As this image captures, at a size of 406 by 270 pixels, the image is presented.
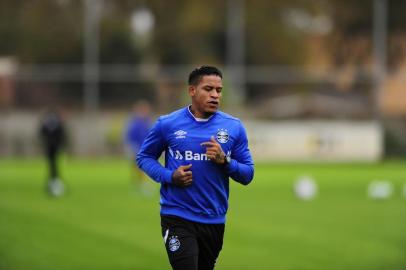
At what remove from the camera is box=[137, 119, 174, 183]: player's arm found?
7.70m

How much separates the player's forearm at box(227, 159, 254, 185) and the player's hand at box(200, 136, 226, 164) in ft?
0.59

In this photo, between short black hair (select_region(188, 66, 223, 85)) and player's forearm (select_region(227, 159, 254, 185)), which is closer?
player's forearm (select_region(227, 159, 254, 185))

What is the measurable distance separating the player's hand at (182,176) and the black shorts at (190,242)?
32 centimetres

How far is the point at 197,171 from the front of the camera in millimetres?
7613

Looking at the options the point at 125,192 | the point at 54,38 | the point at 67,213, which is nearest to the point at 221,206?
the point at 67,213

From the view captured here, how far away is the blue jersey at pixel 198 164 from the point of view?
25.0ft

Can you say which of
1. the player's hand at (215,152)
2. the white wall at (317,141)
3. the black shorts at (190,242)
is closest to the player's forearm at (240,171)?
the player's hand at (215,152)

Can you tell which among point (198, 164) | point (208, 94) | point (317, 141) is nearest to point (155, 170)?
point (198, 164)

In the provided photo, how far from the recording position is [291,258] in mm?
13719

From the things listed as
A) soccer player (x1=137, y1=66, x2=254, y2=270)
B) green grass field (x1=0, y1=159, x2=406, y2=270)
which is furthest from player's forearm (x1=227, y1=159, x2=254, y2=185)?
green grass field (x1=0, y1=159, x2=406, y2=270)

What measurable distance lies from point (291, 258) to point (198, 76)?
6.55 meters

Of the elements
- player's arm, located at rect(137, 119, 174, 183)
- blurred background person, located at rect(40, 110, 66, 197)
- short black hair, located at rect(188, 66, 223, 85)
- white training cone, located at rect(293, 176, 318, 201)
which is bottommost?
white training cone, located at rect(293, 176, 318, 201)

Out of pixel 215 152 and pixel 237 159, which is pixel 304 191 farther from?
pixel 215 152

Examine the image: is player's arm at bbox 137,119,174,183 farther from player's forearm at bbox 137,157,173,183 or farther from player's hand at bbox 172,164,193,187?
player's hand at bbox 172,164,193,187
